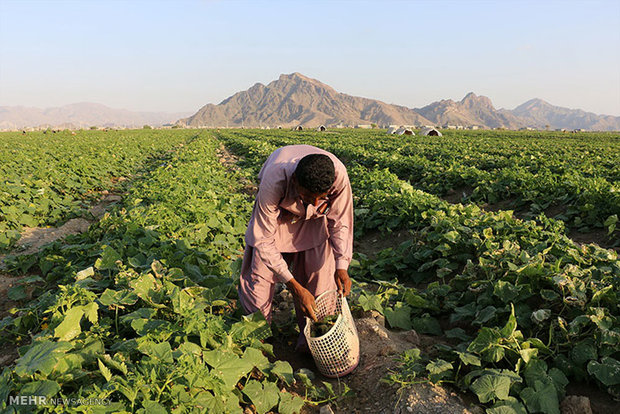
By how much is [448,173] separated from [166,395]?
352 inches

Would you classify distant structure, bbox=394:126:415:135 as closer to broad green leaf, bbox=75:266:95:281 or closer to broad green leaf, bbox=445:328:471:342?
broad green leaf, bbox=445:328:471:342

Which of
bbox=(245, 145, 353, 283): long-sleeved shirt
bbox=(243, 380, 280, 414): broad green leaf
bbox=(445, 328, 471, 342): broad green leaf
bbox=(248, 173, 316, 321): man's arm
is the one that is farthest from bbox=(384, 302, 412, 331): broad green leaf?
bbox=(243, 380, 280, 414): broad green leaf

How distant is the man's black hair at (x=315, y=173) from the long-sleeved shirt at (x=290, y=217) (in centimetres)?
24

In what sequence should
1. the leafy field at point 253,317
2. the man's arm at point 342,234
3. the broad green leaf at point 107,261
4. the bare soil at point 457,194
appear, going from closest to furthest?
the leafy field at point 253,317 < the man's arm at point 342,234 < the broad green leaf at point 107,261 < the bare soil at point 457,194

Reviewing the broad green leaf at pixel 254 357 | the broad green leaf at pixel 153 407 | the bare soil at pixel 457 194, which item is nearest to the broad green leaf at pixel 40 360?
the broad green leaf at pixel 153 407

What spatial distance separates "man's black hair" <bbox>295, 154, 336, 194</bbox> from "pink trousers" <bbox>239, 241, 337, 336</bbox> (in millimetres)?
830

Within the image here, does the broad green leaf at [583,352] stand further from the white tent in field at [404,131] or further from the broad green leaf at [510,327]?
the white tent in field at [404,131]

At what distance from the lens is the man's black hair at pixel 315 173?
2.21 meters

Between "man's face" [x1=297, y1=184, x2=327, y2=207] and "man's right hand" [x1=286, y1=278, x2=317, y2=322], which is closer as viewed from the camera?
"man's face" [x1=297, y1=184, x2=327, y2=207]

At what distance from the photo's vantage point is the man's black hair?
7.23 feet

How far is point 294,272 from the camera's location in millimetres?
3238

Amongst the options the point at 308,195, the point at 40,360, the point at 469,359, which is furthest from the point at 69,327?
the point at 469,359

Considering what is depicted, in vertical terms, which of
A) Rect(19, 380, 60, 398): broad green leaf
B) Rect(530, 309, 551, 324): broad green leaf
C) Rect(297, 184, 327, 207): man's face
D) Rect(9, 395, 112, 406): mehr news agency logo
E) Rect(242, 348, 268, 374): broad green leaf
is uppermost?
Rect(297, 184, 327, 207): man's face

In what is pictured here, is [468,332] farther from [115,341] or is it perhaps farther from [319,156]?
[115,341]
